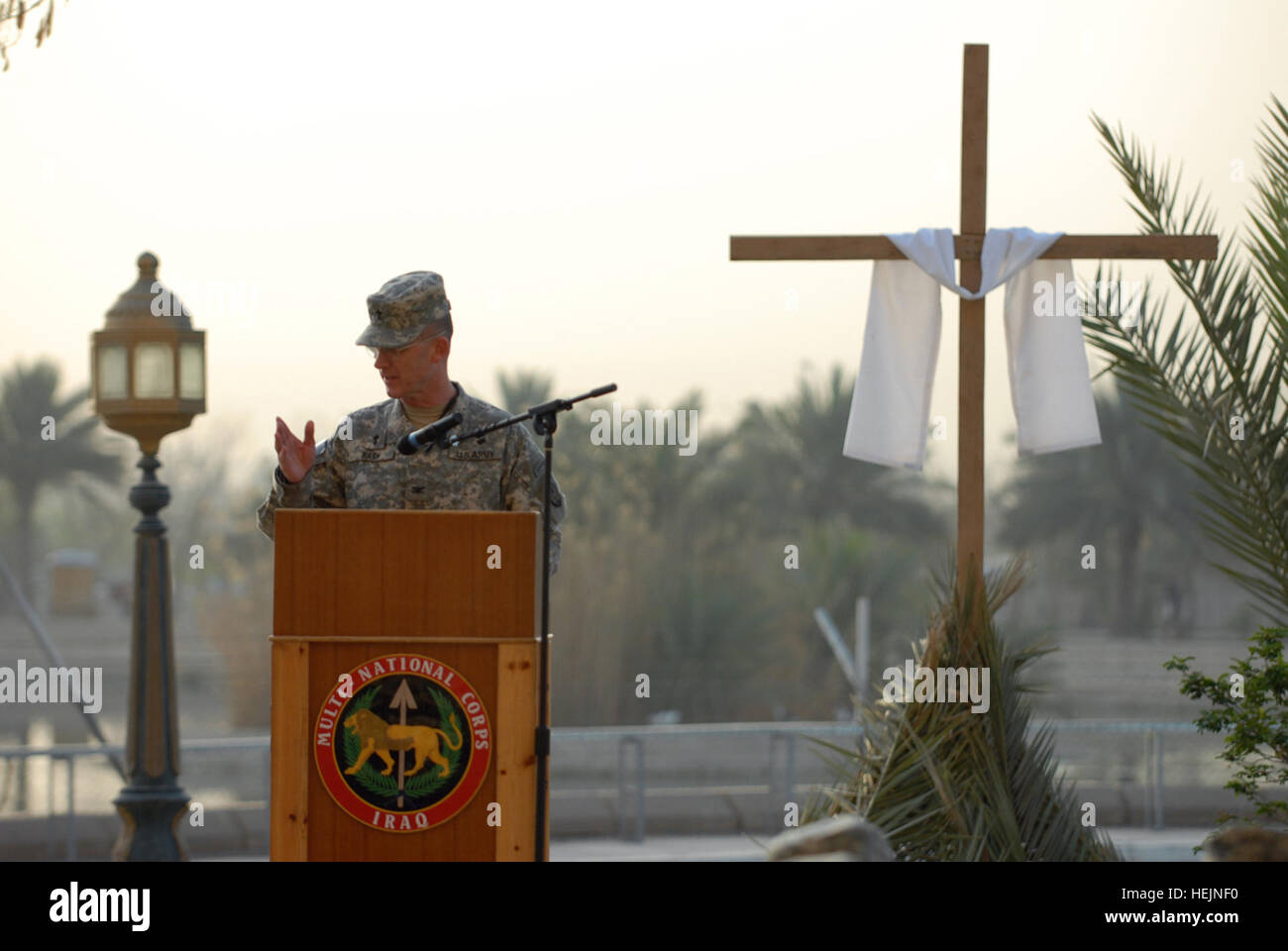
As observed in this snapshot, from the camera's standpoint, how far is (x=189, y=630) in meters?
22.5

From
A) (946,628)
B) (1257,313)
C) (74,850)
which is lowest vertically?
(74,850)

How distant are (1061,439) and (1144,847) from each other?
179 inches

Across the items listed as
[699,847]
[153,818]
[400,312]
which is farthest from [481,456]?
[699,847]

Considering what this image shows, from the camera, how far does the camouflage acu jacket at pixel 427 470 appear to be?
4.48m

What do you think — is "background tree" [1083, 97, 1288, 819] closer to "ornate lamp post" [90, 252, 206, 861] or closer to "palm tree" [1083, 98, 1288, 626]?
"palm tree" [1083, 98, 1288, 626]

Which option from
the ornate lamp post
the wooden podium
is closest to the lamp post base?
the ornate lamp post

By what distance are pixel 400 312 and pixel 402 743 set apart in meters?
1.15

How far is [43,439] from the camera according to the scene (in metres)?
24.5

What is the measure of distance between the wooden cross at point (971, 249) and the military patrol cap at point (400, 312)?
209 cm

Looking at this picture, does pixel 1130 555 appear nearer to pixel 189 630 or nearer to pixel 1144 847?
pixel 189 630

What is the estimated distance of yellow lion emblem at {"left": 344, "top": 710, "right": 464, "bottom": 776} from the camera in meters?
3.53
